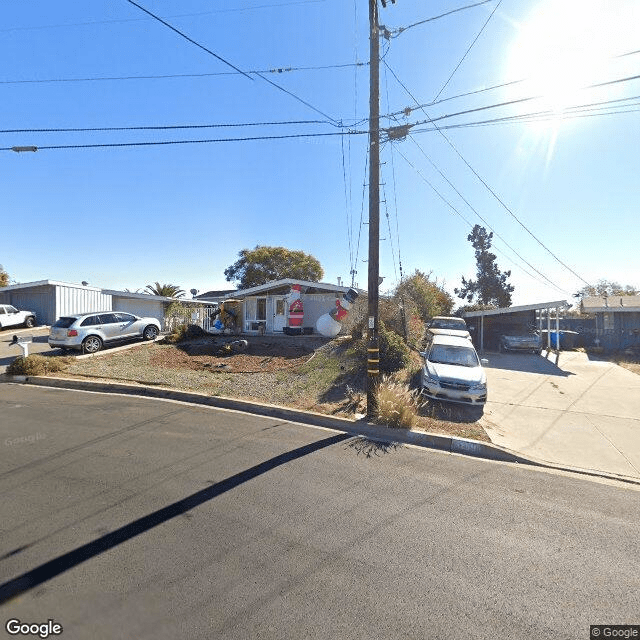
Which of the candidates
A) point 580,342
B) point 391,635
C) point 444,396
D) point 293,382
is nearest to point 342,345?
point 293,382

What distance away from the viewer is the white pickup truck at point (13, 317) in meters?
20.7

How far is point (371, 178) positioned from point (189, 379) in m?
7.05

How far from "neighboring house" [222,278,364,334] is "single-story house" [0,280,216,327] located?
497cm

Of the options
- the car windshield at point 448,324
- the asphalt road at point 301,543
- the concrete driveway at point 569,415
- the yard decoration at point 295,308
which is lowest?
the concrete driveway at point 569,415

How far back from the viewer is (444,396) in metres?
8.41

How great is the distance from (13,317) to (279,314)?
16693 millimetres

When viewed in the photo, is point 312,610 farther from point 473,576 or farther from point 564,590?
point 564,590

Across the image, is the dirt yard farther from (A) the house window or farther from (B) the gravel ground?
(A) the house window

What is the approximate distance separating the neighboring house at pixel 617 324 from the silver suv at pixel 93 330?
2584cm

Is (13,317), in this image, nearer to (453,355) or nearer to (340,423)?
(340,423)

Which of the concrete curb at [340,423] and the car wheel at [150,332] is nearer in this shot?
the concrete curb at [340,423]

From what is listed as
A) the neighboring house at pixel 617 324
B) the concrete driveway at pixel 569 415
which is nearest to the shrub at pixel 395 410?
the concrete driveway at pixel 569 415

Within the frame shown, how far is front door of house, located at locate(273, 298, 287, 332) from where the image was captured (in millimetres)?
19453

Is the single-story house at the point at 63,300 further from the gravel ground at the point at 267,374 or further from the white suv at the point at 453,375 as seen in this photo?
the white suv at the point at 453,375
